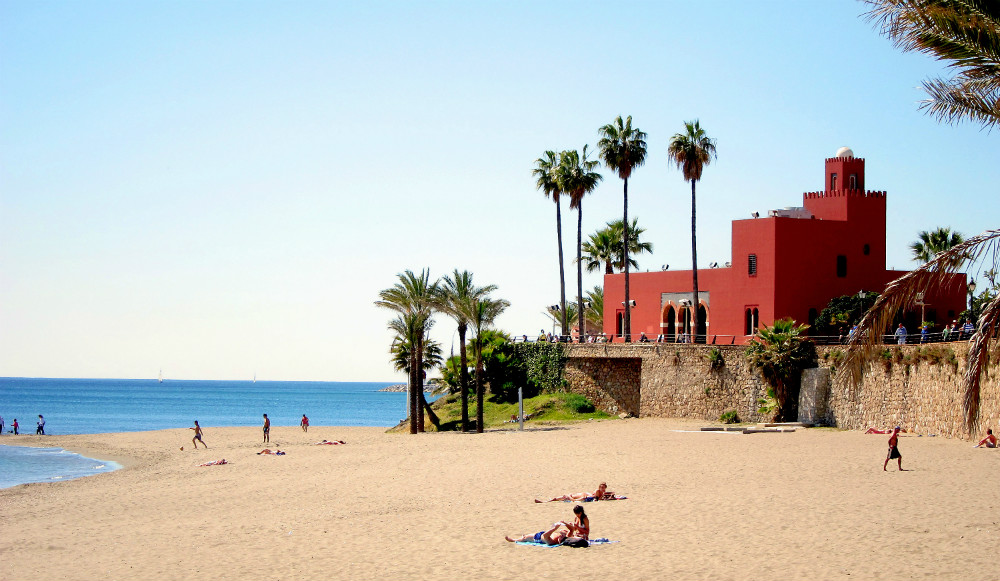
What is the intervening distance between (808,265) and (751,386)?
605cm

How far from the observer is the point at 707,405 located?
3647 centimetres

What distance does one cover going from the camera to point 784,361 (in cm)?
3341

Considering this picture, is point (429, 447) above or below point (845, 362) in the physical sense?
below

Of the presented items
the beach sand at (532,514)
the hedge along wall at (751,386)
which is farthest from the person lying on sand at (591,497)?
the hedge along wall at (751,386)

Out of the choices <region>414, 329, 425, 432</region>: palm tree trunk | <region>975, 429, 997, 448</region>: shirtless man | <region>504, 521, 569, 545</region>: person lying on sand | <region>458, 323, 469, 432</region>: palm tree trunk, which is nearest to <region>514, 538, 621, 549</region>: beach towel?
<region>504, 521, 569, 545</region>: person lying on sand

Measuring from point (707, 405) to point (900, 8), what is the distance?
89.5ft

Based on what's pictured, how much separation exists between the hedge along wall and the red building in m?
2.22

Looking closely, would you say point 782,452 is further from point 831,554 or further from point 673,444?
point 831,554

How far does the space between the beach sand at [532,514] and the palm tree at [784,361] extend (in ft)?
11.9

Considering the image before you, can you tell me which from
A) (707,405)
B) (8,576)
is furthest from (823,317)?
(8,576)

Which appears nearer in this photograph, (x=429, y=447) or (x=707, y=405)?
(x=429, y=447)

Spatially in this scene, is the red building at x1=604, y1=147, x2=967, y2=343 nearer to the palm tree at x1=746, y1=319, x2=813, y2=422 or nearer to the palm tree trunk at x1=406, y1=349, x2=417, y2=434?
the palm tree at x1=746, y1=319, x2=813, y2=422

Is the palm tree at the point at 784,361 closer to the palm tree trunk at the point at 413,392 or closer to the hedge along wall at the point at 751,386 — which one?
the hedge along wall at the point at 751,386

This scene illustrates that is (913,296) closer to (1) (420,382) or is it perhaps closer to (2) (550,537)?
(2) (550,537)
